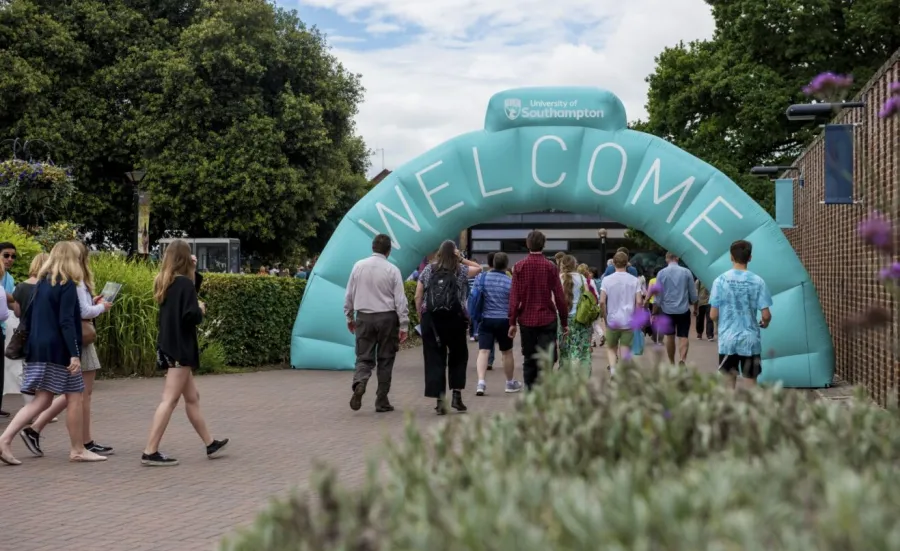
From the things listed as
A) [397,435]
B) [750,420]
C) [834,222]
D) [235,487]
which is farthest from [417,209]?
[750,420]

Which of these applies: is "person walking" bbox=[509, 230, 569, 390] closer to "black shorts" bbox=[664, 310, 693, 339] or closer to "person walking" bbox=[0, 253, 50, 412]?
"black shorts" bbox=[664, 310, 693, 339]

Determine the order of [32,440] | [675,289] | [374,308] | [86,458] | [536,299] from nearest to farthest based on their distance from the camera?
1. [86,458]
2. [32,440]
3. [536,299]
4. [374,308]
5. [675,289]

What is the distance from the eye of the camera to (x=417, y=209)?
16.0 m

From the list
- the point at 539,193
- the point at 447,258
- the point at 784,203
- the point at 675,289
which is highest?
the point at 784,203

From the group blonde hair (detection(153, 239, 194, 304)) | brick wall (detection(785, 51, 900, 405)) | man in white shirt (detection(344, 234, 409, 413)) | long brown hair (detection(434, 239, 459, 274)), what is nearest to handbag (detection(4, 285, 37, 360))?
blonde hair (detection(153, 239, 194, 304))

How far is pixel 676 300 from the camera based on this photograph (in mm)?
15055

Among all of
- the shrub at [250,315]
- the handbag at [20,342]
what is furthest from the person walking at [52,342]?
the shrub at [250,315]

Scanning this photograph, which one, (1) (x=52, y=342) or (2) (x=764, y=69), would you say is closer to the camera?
(1) (x=52, y=342)

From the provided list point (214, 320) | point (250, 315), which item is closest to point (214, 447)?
point (214, 320)

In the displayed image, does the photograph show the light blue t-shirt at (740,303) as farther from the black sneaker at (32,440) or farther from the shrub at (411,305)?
the shrub at (411,305)

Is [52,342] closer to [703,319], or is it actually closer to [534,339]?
[534,339]

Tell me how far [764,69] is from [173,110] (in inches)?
664

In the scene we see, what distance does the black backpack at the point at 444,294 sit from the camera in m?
11.4

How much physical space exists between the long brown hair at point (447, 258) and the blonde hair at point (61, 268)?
400 cm
